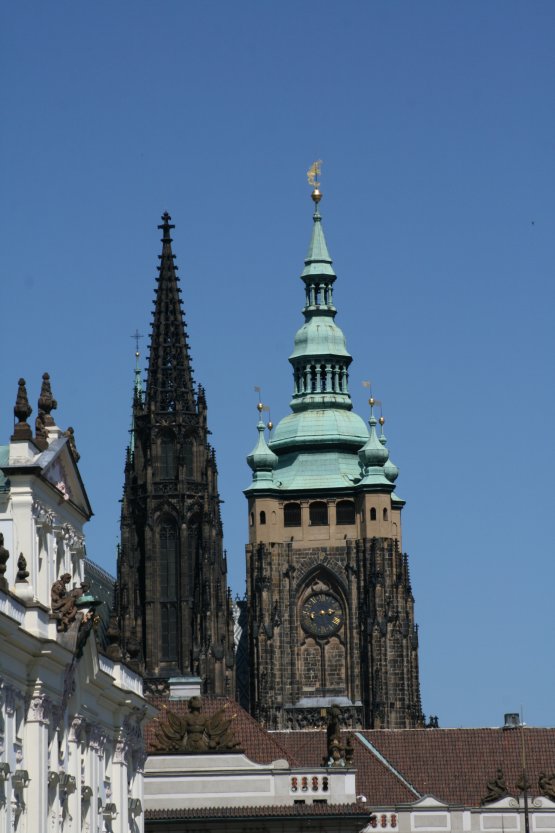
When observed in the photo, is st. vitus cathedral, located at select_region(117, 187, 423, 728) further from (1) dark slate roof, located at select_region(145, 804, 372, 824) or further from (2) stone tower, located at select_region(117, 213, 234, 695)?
(1) dark slate roof, located at select_region(145, 804, 372, 824)

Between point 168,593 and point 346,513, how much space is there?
2910cm

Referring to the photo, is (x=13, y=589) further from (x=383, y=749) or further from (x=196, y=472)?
(x=196, y=472)

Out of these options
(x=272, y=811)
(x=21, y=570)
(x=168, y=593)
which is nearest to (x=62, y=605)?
(x=21, y=570)

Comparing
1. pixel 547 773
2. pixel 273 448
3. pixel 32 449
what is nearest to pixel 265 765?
pixel 547 773

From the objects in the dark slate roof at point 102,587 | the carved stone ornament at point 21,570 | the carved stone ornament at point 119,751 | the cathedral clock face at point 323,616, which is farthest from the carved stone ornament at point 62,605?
the cathedral clock face at point 323,616

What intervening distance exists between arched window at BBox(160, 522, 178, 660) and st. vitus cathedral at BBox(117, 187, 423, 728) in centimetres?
7

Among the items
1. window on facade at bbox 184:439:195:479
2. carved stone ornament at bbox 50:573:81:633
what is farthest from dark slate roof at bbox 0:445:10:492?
window on facade at bbox 184:439:195:479

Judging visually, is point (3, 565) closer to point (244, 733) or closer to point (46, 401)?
point (46, 401)

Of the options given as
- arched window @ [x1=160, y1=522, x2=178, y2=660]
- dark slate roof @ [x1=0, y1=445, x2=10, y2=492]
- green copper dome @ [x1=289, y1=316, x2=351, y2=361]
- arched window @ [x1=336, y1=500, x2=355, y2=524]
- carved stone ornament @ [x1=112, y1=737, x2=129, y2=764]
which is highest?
green copper dome @ [x1=289, y1=316, x2=351, y2=361]

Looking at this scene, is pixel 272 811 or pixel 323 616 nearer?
pixel 272 811

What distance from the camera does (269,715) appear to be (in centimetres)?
16912

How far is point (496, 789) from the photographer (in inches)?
4609

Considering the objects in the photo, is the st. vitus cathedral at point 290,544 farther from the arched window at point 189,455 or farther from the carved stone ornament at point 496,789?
the carved stone ornament at point 496,789

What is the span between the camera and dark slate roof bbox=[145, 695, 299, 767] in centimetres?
10450
